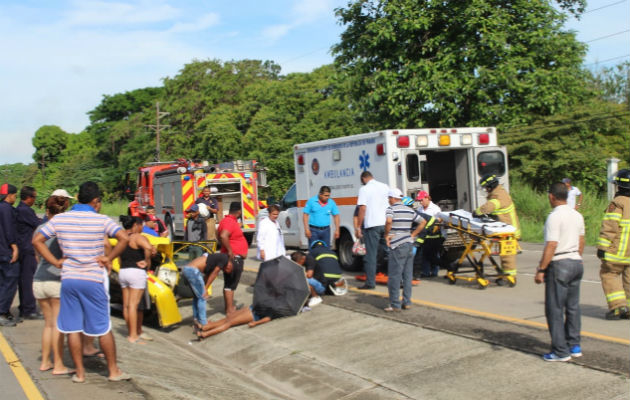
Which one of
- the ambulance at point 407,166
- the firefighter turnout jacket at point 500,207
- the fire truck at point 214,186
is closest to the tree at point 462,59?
the fire truck at point 214,186

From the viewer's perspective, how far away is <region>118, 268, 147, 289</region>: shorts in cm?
879

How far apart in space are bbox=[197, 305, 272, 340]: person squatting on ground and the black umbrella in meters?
0.11

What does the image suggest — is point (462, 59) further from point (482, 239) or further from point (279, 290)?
point (279, 290)

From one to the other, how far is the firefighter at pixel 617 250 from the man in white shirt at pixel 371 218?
374cm

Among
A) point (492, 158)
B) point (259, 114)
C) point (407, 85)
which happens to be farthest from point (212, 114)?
point (492, 158)

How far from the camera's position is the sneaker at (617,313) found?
8.21 m

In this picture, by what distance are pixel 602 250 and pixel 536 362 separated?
238 centimetres

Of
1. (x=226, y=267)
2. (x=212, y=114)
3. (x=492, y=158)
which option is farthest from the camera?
(x=212, y=114)

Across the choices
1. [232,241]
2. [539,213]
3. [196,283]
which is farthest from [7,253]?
[539,213]

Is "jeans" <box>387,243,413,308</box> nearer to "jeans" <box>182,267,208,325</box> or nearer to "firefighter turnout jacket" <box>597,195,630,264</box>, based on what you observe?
"firefighter turnout jacket" <box>597,195,630,264</box>

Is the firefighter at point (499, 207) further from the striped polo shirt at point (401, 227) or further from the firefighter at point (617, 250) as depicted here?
the firefighter at point (617, 250)

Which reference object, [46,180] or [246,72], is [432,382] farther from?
[246,72]

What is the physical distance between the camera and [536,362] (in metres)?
6.56

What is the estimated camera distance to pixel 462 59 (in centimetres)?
1984
